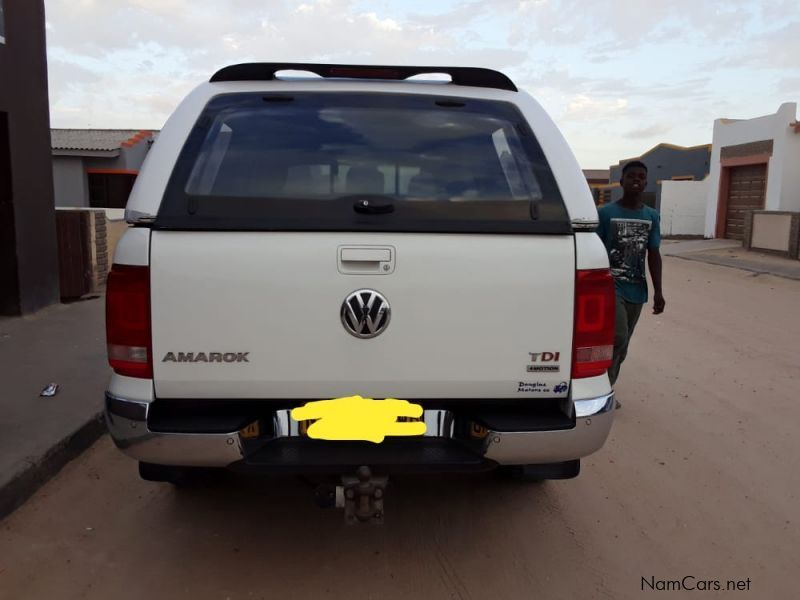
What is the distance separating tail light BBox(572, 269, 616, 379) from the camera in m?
2.62

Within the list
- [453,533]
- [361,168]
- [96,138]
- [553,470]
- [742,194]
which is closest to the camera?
[361,168]

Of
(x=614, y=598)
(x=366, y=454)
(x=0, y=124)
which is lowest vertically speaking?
(x=614, y=598)

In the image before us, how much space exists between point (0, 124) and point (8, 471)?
5479 millimetres

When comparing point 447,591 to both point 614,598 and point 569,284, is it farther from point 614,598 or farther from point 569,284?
point 569,284

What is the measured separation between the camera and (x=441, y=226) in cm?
259

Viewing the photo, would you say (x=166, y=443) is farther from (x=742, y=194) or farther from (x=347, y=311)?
(x=742, y=194)

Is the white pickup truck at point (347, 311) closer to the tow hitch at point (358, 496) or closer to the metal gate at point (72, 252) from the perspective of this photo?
the tow hitch at point (358, 496)

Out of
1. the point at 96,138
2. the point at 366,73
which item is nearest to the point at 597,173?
the point at 96,138

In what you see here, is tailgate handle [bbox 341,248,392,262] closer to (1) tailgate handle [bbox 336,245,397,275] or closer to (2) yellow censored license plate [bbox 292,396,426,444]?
(1) tailgate handle [bbox 336,245,397,275]

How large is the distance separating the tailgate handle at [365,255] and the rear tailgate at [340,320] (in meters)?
0.02

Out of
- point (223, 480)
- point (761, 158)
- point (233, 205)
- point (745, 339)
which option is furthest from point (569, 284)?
point (761, 158)

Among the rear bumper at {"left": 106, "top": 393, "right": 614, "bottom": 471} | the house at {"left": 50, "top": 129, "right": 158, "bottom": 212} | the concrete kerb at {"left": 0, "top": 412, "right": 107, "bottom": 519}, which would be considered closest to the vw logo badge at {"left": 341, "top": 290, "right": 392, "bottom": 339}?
the rear bumper at {"left": 106, "top": 393, "right": 614, "bottom": 471}

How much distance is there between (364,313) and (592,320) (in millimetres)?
861

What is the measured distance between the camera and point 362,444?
8.52 feet
